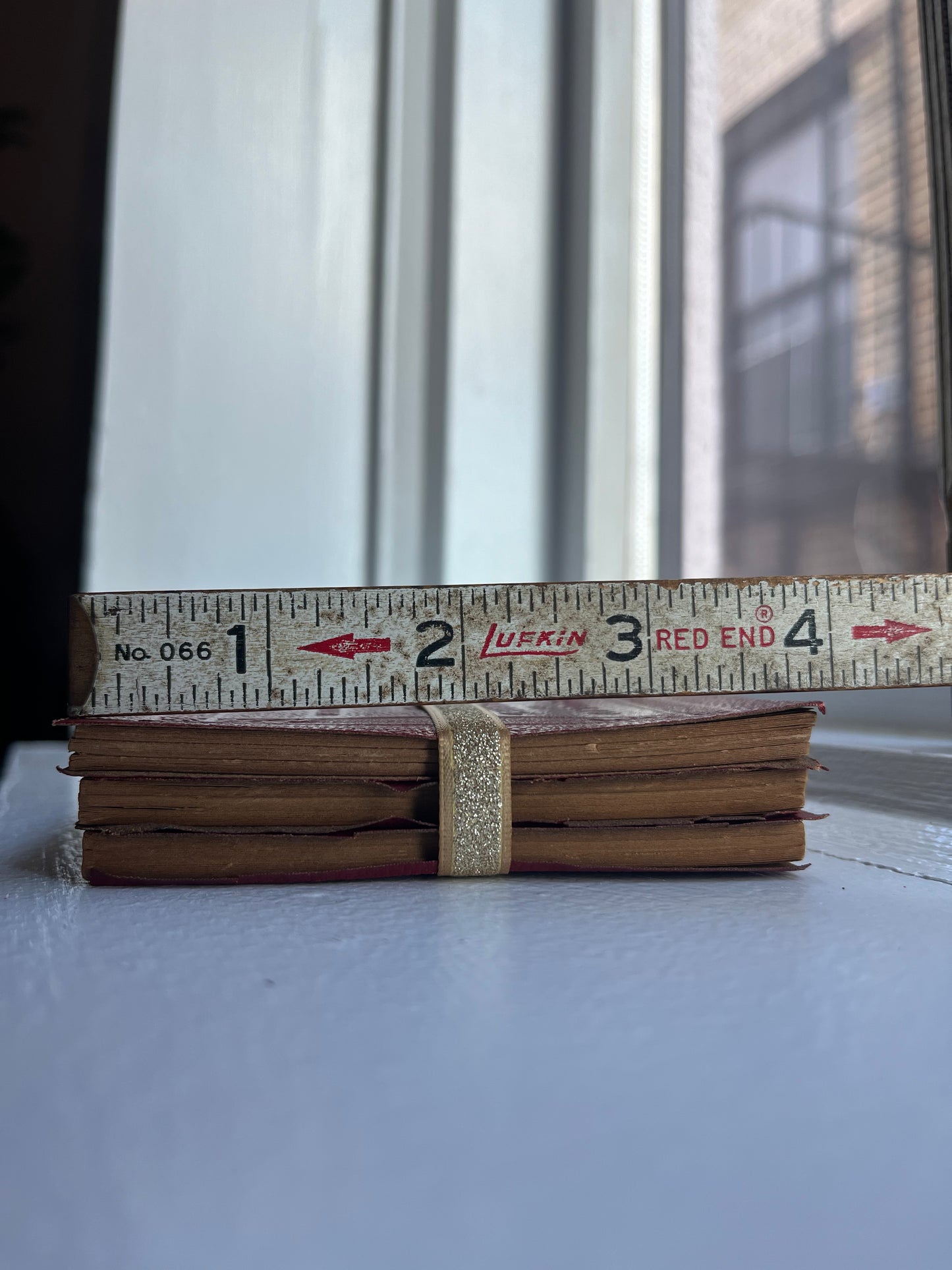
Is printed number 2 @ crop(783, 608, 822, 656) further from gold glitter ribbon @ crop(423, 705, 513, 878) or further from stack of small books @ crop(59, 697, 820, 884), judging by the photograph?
gold glitter ribbon @ crop(423, 705, 513, 878)

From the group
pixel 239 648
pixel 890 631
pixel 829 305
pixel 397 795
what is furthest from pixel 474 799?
pixel 829 305

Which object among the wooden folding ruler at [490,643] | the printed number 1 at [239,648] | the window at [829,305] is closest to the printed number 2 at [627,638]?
the wooden folding ruler at [490,643]

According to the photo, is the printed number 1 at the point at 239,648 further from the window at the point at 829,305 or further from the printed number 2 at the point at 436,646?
the window at the point at 829,305

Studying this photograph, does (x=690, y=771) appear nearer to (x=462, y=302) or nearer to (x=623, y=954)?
(x=623, y=954)

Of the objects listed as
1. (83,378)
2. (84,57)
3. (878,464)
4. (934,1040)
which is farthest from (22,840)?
(84,57)

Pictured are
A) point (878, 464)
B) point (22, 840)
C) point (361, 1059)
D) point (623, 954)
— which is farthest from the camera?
point (878, 464)

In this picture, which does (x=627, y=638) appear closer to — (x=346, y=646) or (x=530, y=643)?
(x=530, y=643)

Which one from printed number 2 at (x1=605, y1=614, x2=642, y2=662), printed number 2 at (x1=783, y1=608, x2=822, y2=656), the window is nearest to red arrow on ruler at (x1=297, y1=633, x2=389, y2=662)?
printed number 2 at (x1=605, y1=614, x2=642, y2=662)
